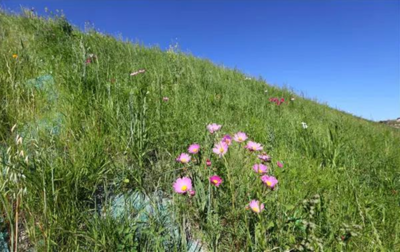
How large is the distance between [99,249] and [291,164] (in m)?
1.80

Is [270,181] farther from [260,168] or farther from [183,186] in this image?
[183,186]

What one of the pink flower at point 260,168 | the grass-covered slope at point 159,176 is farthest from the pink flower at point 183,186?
the pink flower at point 260,168

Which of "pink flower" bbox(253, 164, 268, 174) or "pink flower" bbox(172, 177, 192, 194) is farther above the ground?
"pink flower" bbox(253, 164, 268, 174)

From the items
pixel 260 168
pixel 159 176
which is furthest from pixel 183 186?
pixel 159 176

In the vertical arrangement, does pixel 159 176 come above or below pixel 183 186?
above

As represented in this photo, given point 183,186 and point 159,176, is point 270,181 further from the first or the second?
point 159,176

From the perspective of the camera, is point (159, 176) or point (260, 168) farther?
point (159, 176)

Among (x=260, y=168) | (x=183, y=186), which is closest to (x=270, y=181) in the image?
(x=260, y=168)

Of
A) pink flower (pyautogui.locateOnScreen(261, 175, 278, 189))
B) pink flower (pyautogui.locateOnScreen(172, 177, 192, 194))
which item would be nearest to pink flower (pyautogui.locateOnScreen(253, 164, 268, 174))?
pink flower (pyautogui.locateOnScreen(261, 175, 278, 189))

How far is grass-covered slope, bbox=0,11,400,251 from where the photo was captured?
1.34 meters

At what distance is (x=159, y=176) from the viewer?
189cm

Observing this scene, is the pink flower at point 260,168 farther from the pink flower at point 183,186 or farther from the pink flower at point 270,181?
the pink flower at point 183,186

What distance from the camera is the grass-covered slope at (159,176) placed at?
4.39ft

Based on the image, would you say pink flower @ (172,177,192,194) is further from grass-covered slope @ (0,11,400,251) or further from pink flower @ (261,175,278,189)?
pink flower @ (261,175,278,189)
